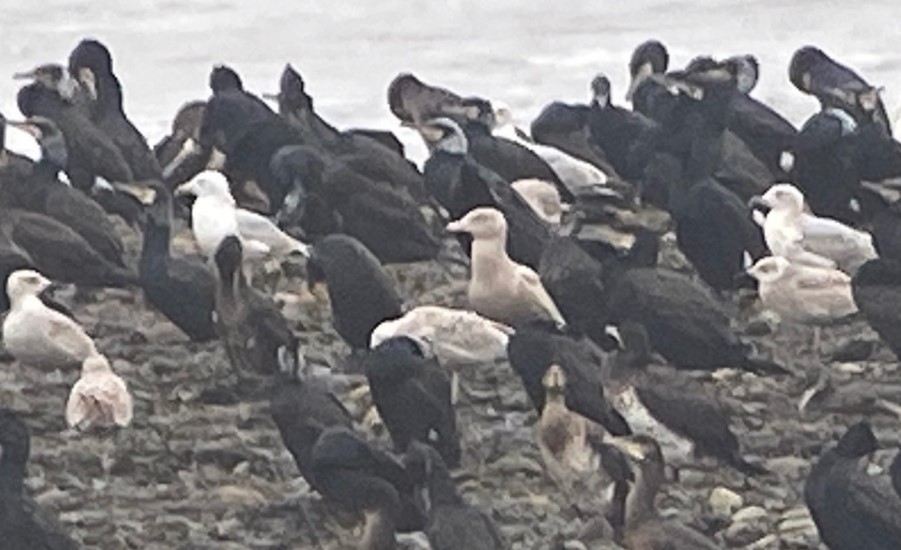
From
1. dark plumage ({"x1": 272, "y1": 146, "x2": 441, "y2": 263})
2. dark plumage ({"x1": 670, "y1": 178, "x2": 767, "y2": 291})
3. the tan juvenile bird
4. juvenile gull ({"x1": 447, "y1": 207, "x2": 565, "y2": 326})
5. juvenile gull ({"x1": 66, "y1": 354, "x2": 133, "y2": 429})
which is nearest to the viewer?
the tan juvenile bird

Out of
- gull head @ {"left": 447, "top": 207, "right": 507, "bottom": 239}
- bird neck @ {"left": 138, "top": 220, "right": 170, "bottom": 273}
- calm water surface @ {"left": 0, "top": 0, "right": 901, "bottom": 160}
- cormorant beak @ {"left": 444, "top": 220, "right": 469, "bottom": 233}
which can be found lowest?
calm water surface @ {"left": 0, "top": 0, "right": 901, "bottom": 160}

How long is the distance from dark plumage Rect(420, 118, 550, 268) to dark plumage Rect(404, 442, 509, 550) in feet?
6.93

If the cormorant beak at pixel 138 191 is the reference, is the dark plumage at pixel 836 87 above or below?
above

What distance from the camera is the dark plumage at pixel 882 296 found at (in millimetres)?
7883

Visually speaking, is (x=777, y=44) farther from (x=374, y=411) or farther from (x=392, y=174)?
(x=374, y=411)

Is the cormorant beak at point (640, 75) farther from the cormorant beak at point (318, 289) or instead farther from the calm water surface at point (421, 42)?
the cormorant beak at point (318, 289)

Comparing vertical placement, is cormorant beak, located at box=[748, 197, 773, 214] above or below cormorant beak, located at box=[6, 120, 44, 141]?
below

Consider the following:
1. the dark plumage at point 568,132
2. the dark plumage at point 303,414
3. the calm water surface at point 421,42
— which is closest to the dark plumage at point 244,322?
the dark plumage at point 303,414

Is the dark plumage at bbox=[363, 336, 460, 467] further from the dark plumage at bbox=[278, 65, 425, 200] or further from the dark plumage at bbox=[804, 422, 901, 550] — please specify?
the dark plumage at bbox=[278, 65, 425, 200]

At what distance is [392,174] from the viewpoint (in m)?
9.60

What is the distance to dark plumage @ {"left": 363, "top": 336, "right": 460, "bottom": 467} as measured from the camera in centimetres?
714

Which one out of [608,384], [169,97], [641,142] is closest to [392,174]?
[641,142]

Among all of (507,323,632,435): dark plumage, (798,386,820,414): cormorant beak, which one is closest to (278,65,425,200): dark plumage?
(507,323,632,435): dark plumage

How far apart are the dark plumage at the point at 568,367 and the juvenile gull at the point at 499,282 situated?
59 centimetres
